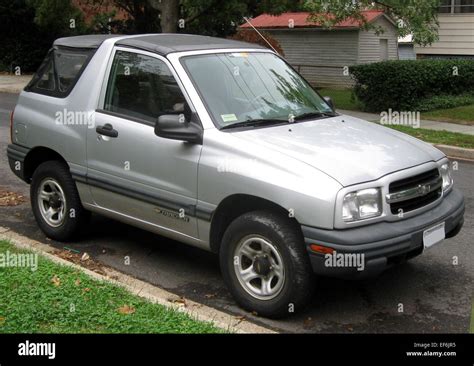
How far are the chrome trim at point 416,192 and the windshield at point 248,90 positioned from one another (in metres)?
1.13

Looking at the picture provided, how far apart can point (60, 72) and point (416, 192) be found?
11.4 feet

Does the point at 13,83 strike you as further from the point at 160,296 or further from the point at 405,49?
the point at 160,296

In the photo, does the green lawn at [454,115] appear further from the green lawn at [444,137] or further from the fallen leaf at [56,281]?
the fallen leaf at [56,281]

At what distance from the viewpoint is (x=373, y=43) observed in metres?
26.8

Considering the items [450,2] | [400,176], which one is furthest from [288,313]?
[450,2]

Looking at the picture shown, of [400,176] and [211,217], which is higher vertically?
[400,176]

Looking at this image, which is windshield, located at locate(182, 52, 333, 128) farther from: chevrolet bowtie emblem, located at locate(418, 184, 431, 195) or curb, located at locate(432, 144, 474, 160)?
curb, located at locate(432, 144, 474, 160)

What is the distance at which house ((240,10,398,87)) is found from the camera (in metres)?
26.2

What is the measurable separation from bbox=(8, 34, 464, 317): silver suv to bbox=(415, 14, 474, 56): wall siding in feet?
59.7

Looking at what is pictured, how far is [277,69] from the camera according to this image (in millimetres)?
5613

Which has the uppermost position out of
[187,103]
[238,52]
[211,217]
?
[238,52]
